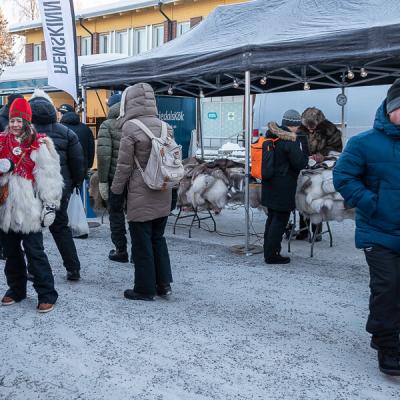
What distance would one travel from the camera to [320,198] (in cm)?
649

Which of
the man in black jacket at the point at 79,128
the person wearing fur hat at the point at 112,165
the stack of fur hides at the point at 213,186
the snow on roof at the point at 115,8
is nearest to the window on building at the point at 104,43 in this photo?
the snow on roof at the point at 115,8

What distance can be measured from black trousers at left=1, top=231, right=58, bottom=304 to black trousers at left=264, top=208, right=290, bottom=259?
8.25ft

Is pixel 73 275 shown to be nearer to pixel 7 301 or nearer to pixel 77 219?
pixel 7 301

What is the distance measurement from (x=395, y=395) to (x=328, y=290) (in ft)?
7.00

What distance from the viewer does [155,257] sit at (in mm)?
4957

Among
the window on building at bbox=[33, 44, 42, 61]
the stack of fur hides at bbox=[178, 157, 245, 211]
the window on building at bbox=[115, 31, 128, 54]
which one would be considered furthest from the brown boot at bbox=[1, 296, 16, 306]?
the window on building at bbox=[33, 44, 42, 61]

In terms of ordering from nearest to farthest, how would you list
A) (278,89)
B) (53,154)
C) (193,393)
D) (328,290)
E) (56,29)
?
1. (193,393)
2. (53,154)
3. (328,290)
4. (56,29)
5. (278,89)

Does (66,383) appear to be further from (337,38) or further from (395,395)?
(337,38)

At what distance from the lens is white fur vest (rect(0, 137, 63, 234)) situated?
14.4 feet

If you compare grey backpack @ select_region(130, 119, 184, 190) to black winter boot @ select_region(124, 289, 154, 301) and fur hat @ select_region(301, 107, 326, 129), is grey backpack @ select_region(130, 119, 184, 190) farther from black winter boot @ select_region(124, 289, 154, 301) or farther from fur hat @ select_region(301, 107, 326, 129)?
fur hat @ select_region(301, 107, 326, 129)

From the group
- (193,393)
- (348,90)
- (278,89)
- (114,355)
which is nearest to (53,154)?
(114,355)

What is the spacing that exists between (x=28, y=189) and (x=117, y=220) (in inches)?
78.8

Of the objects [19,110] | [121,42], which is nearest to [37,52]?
[121,42]

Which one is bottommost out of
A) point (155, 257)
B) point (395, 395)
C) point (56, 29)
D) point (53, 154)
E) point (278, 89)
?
point (395, 395)
